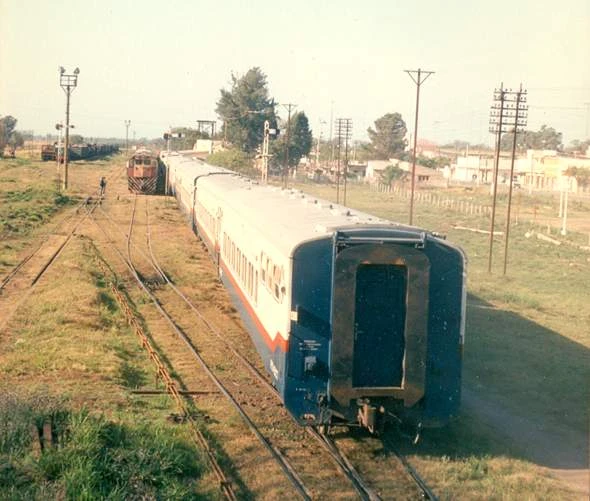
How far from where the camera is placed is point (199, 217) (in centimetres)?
3052

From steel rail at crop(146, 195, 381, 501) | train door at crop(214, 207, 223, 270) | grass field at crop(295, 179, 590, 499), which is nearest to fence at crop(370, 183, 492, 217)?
grass field at crop(295, 179, 590, 499)

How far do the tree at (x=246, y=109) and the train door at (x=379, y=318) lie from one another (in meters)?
93.8

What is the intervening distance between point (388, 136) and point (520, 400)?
130 meters

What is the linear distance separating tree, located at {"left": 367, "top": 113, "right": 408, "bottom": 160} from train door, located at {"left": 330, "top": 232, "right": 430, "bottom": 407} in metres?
133

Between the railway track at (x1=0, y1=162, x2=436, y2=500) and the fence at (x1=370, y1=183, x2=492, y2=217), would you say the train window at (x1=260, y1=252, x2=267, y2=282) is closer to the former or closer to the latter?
the railway track at (x1=0, y1=162, x2=436, y2=500)

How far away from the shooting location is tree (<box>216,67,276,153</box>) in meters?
104

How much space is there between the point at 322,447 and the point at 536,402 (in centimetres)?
540

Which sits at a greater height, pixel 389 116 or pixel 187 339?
pixel 389 116

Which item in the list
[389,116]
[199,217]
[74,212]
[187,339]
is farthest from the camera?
[389,116]

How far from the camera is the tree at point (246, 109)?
104062mm

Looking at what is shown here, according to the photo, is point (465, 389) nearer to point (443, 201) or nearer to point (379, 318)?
point (379, 318)

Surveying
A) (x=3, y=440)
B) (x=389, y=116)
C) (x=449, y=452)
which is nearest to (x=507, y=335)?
(x=449, y=452)

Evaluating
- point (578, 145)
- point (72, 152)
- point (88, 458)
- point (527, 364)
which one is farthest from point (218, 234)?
point (578, 145)

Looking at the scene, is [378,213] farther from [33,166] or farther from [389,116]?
[389,116]
